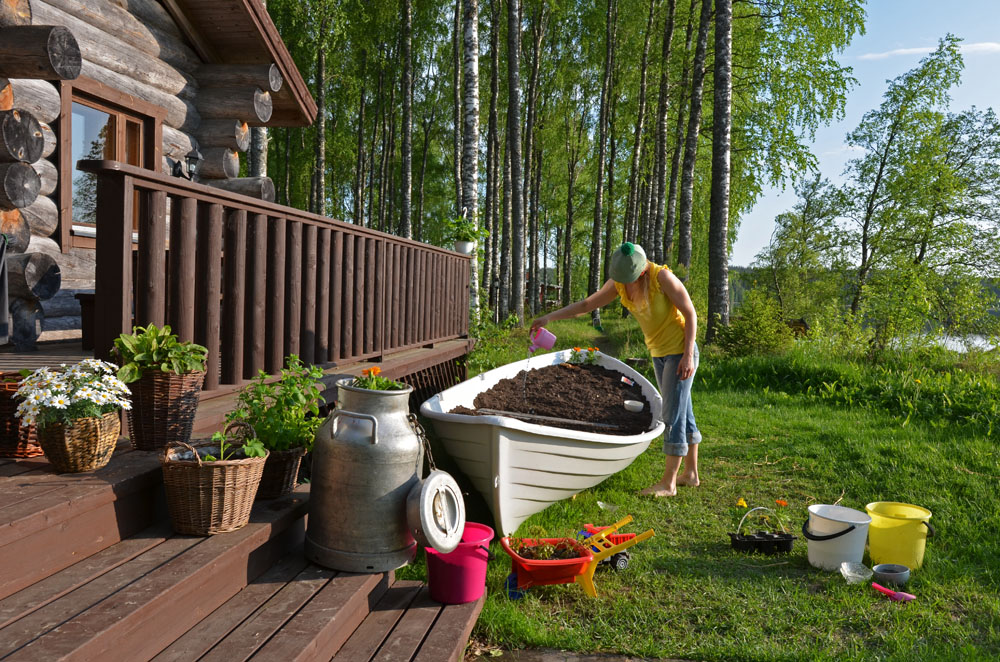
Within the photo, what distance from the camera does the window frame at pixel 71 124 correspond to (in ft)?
19.6

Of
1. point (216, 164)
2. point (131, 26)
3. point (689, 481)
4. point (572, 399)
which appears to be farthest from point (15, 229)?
point (689, 481)

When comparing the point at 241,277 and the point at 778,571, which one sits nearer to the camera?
the point at 241,277

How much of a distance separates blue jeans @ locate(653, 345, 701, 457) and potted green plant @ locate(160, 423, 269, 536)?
3670 millimetres

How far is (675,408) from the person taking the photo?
5.59 m

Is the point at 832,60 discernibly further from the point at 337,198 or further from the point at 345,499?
the point at 337,198

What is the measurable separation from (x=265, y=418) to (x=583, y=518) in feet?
8.79

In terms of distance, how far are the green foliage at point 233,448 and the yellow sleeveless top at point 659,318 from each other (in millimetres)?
3361

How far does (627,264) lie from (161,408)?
134 inches

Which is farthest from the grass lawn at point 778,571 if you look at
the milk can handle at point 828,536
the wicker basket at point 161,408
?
the wicker basket at point 161,408

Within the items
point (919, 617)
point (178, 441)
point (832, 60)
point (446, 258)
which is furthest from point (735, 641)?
point (832, 60)

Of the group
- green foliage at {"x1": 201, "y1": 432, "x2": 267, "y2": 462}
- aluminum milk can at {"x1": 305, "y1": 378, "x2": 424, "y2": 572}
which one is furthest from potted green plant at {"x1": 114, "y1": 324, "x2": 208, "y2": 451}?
aluminum milk can at {"x1": 305, "y1": 378, "x2": 424, "y2": 572}

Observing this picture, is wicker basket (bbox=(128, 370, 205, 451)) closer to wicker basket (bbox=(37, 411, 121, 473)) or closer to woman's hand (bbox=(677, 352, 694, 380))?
wicker basket (bbox=(37, 411, 121, 473))

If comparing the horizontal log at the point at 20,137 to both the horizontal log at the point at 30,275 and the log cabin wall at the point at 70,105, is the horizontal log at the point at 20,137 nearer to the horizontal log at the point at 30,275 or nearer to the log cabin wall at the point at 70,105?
the log cabin wall at the point at 70,105

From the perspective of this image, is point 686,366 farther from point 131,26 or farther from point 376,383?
point 131,26
